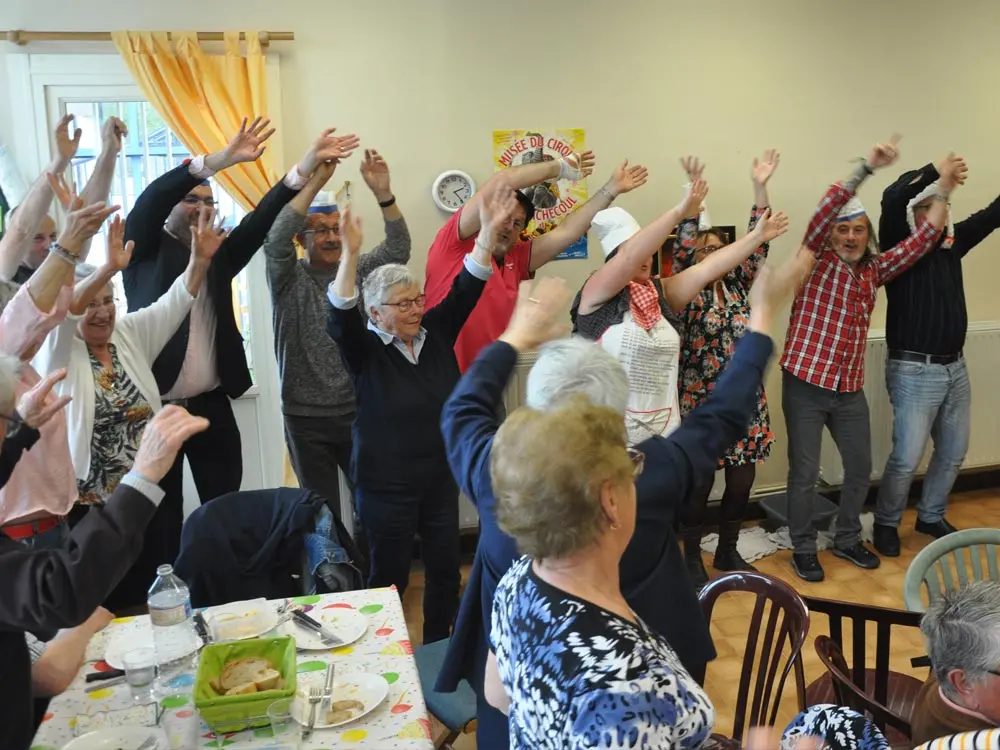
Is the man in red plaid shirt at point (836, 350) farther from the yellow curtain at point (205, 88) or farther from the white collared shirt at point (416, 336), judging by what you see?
the yellow curtain at point (205, 88)

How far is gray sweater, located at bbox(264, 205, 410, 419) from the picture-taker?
305 cm

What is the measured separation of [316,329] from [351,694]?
5.91 feet

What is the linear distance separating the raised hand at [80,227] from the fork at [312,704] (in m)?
1.23

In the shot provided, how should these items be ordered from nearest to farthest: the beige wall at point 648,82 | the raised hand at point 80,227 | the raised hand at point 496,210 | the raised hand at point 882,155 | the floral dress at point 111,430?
the raised hand at point 80,227 → the floral dress at point 111,430 → the raised hand at point 496,210 → the raised hand at point 882,155 → the beige wall at point 648,82

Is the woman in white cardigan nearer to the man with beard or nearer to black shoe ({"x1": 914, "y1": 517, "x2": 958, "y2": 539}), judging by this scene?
the man with beard

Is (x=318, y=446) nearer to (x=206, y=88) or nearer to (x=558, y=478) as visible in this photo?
(x=206, y=88)

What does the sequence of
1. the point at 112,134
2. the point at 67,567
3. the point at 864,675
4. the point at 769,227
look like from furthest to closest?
the point at 769,227 → the point at 112,134 → the point at 864,675 → the point at 67,567

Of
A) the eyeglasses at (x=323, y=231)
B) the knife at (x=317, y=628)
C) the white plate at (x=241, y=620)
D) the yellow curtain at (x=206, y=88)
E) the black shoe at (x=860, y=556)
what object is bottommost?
the black shoe at (x=860, y=556)

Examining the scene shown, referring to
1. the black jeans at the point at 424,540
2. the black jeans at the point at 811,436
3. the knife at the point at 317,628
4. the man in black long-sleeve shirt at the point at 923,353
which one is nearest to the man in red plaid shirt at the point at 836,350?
the black jeans at the point at 811,436

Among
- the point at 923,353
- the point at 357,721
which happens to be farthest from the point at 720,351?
the point at 357,721

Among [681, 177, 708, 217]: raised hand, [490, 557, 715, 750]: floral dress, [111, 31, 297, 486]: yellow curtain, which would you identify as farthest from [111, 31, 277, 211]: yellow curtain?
[490, 557, 715, 750]: floral dress

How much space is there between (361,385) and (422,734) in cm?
130

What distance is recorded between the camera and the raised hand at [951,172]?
11.3 feet

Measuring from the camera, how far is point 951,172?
11.3 feet
